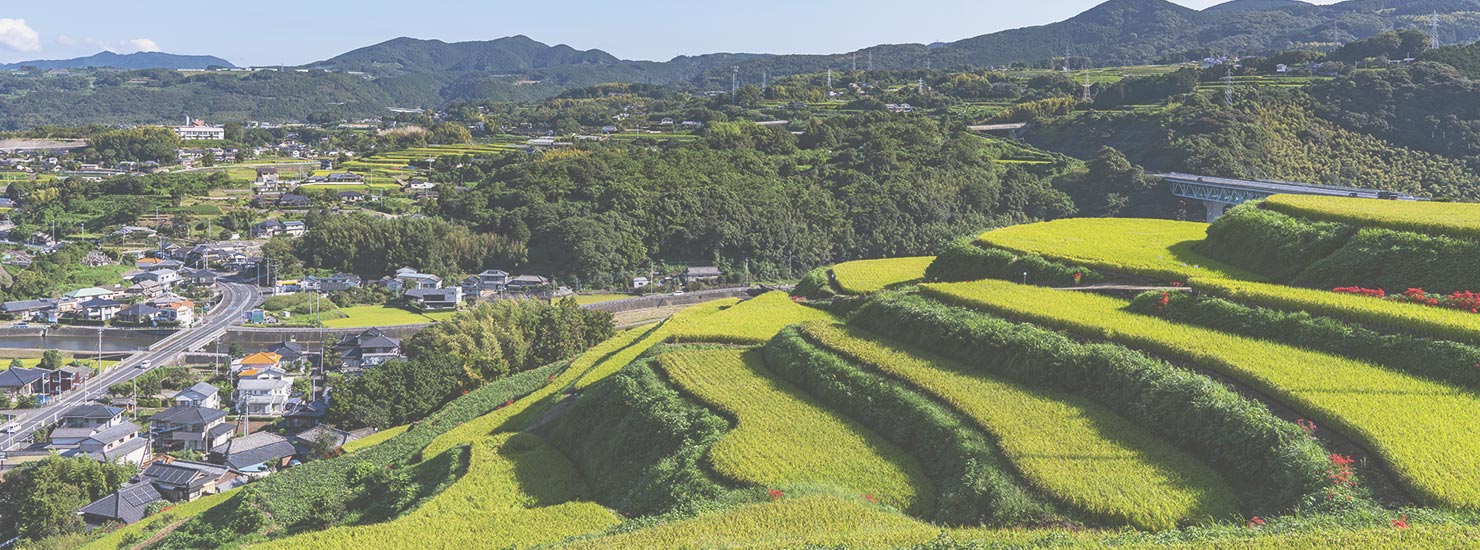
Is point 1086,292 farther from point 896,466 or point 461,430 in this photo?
point 461,430

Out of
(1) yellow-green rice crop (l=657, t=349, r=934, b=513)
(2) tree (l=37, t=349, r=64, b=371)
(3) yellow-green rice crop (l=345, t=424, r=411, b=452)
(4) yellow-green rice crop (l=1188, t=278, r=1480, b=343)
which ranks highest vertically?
(4) yellow-green rice crop (l=1188, t=278, r=1480, b=343)

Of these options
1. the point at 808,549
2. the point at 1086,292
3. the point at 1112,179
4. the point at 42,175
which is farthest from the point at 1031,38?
the point at 808,549

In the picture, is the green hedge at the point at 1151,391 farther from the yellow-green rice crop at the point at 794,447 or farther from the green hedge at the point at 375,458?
the green hedge at the point at 375,458

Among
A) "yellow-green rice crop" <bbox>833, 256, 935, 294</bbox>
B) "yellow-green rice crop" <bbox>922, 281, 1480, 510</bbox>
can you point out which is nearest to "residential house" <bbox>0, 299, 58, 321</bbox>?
"yellow-green rice crop" <bbox>833, 256, 935, 294</bbox>

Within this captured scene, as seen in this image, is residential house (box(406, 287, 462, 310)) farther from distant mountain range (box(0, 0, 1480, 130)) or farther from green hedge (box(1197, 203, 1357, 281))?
distant mountain range (box(0, 0, 1480, 130))

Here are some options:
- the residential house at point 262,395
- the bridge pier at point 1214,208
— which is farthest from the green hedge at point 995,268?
the bridge pier at point 1214,208
